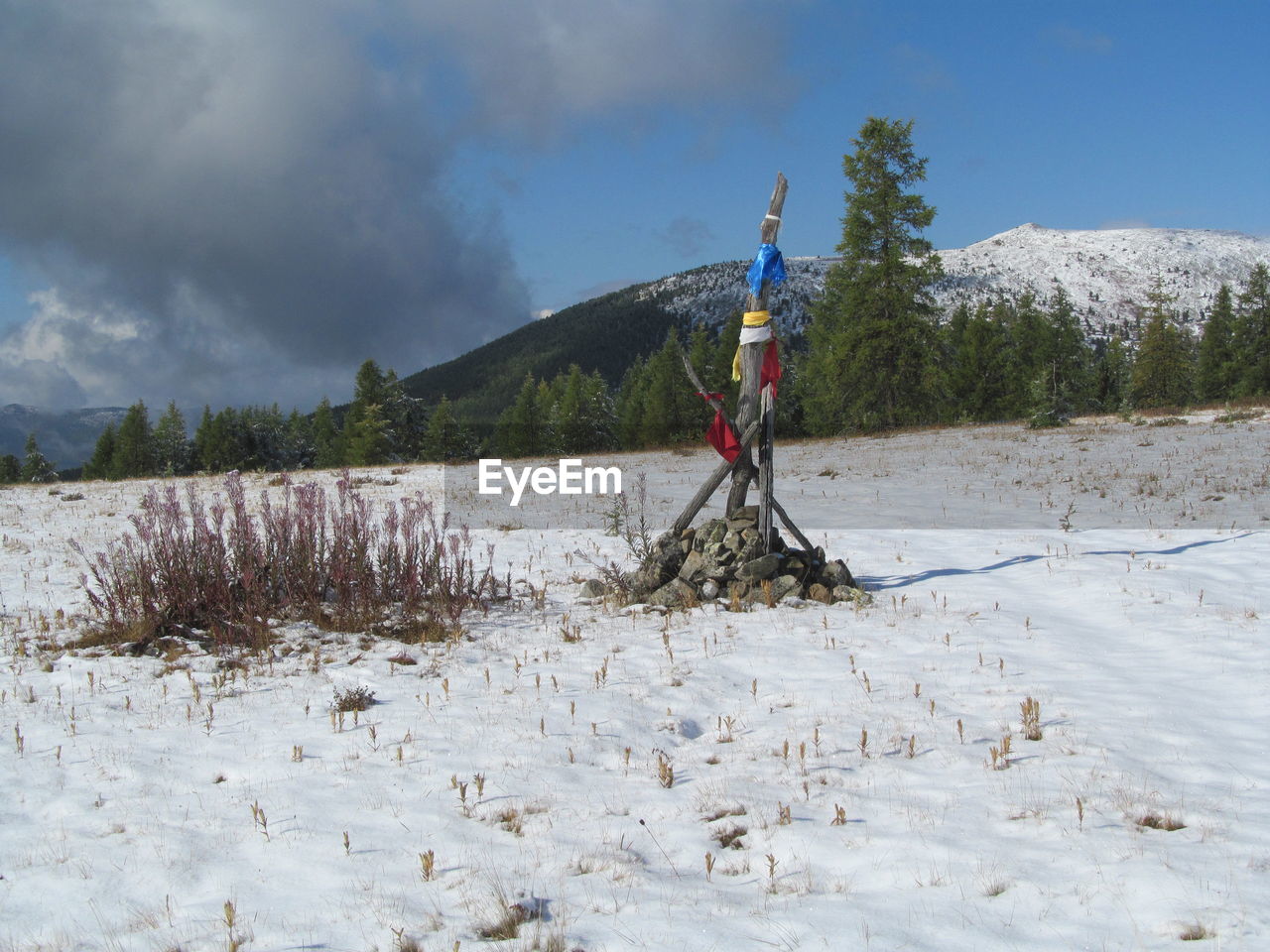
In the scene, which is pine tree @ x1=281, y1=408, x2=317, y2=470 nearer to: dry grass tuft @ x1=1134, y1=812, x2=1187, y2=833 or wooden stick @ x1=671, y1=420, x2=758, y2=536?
wooden stick @ x1=671, y1=420, x2=758, y2=536

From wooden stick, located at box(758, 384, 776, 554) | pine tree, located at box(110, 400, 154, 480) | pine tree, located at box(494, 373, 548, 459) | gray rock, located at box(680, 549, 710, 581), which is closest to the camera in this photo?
wooden stick, located at box(758, 384, 776, 554)

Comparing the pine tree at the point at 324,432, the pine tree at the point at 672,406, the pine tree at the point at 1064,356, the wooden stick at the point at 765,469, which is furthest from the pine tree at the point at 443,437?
the wooden stick at the point at 765,469

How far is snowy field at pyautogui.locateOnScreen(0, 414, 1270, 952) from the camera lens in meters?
2.84

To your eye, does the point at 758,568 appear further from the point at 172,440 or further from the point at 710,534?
the point at 172,440

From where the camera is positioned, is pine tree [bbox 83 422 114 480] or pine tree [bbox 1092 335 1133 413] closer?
pine tree [bbox 1092 335 1133 413]

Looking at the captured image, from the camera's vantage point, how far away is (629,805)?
3.80 metres

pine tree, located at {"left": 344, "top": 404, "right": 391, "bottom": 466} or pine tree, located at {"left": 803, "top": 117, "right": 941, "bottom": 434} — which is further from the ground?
pine tree, located at {"left": 803, "top": 117, "right": 941, "bottom": 434}

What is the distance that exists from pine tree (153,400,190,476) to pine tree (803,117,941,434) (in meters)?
57.8

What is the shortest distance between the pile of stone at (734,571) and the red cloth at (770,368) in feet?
4.51

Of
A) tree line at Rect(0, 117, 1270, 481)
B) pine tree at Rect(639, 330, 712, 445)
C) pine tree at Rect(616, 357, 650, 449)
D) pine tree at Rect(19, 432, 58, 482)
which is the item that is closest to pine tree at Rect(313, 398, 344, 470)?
tree line at Rect(0, 117, 1270, 481)

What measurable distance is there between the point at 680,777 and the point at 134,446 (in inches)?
2890

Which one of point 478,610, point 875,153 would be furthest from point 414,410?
point 478,610

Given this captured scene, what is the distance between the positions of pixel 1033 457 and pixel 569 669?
1660 cm

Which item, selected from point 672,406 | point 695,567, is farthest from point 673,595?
point 672,406
